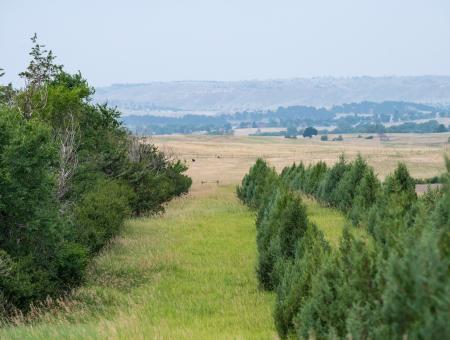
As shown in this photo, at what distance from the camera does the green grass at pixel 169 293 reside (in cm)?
1405

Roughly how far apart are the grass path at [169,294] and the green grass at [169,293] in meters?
0.02

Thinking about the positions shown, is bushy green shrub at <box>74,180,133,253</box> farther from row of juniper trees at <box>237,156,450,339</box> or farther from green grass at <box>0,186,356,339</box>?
row of juniper trees at <box>237,156,450,339</box>

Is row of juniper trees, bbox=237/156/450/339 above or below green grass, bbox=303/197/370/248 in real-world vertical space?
above

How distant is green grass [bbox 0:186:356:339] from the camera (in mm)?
14055

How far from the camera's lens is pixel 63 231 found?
1952 cm

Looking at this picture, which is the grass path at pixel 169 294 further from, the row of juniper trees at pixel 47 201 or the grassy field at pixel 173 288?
the row of juniper trees at pixel 47 201

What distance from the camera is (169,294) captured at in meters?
19.2

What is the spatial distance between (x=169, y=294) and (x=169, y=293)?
0.36ft

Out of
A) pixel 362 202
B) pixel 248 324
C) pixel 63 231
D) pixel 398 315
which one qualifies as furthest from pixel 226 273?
pixel 398 315

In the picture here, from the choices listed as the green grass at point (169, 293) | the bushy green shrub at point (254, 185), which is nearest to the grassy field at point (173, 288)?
the green grass at point (169, 293)

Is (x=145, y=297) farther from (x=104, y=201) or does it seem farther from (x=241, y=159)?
(x=241, y=159)

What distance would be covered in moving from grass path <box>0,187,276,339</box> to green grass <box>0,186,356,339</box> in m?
0.02

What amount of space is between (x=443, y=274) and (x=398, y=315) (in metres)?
0.61

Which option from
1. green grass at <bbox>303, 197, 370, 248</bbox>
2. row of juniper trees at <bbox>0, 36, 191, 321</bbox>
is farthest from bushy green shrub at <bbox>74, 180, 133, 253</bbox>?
green grass at <bbox>303, 197, 370, 248</bbox>
